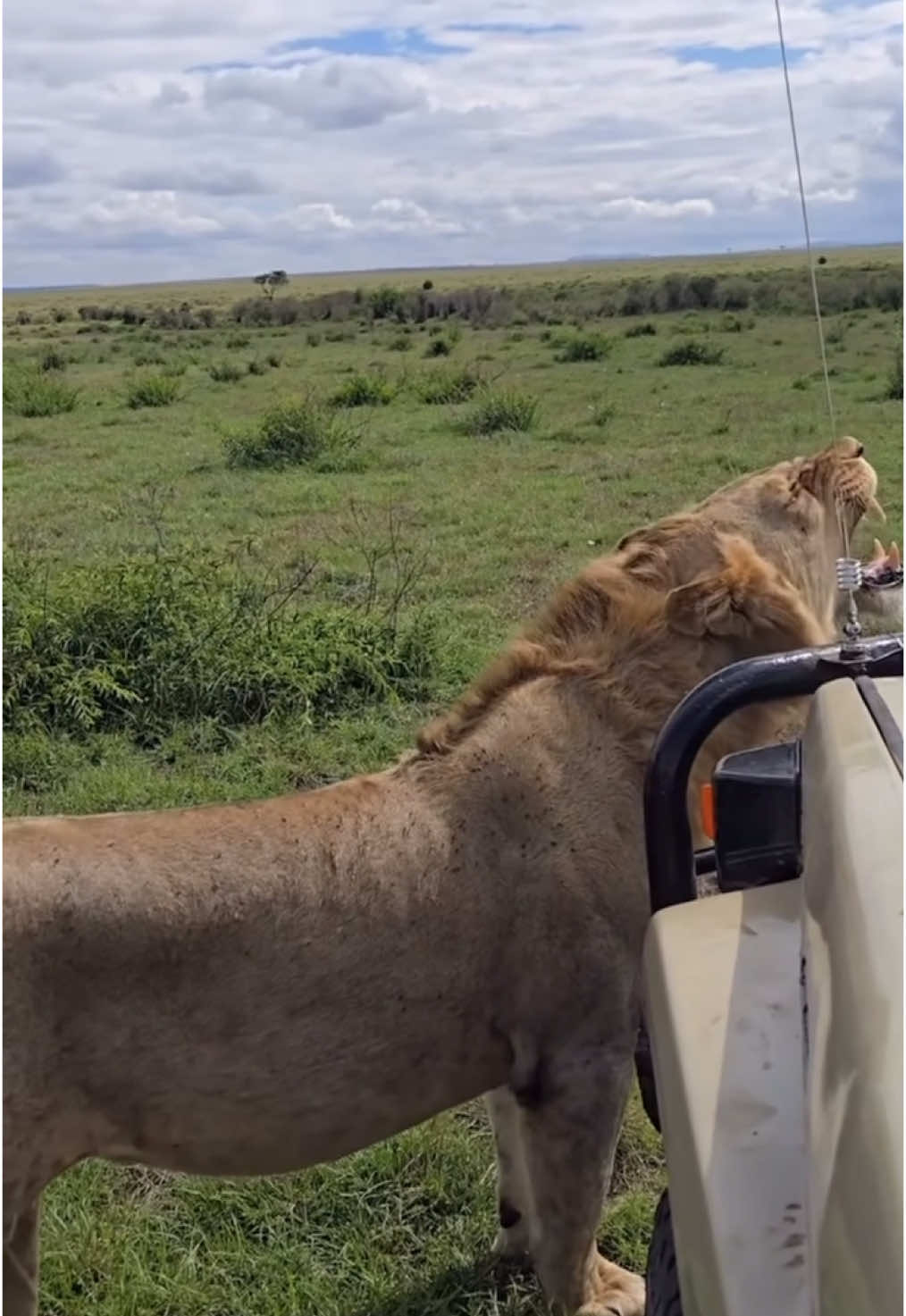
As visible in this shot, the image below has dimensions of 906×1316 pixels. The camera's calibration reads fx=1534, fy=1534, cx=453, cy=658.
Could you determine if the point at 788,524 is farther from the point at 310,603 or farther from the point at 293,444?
the point at 293,444

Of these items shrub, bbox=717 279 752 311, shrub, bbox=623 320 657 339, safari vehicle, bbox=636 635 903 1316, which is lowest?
safari vehicle, bbox=636 635 903 1316

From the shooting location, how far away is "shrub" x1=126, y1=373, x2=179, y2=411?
18641 mm

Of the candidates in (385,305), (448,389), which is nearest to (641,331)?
(448,389)

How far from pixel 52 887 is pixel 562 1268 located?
111 cm

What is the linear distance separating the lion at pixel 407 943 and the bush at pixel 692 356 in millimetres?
18361

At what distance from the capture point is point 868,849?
131 centimetres

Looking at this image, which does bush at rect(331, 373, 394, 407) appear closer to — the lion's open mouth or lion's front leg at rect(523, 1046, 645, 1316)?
the lion's open mouth

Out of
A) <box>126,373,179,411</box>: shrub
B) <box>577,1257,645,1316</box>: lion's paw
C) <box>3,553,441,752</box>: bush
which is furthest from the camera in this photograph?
<box>126,373,179,411</box>: shrub

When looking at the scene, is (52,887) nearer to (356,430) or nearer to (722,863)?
(722,863)

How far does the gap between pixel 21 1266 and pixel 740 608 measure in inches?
63.7

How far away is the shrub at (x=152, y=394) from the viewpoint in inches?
734

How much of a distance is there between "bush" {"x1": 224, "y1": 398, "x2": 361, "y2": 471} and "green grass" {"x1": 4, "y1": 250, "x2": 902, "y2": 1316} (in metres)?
0.03

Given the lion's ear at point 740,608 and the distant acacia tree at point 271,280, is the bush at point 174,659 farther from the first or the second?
the distant acacia tree at point 271,280

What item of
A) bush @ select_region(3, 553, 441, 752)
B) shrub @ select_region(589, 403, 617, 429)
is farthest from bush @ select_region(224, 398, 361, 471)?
bush @ select_region(3, 553, 441, 752)
